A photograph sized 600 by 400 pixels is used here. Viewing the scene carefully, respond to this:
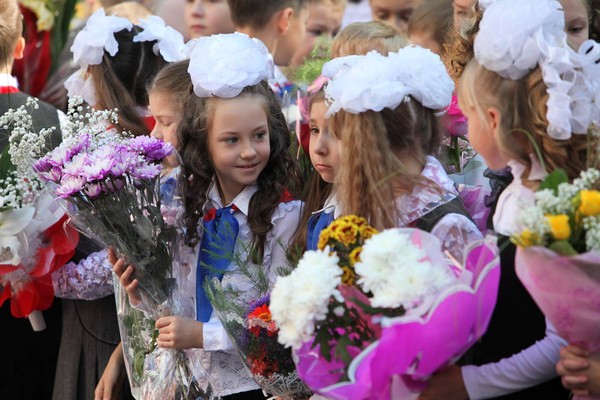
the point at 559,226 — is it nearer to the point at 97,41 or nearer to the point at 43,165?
the point at 43,165

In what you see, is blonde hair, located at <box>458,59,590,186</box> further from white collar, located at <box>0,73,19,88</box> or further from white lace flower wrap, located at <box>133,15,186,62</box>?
white collar, located at <box>0,73,19,88</box>

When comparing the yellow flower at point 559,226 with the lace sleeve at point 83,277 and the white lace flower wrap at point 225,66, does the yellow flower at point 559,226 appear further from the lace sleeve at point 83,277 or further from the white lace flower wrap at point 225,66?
the lace sleeve at point 83,277

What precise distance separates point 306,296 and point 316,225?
93 cm

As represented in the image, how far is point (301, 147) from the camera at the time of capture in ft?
12.3

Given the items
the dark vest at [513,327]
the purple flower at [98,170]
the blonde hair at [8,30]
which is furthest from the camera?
the blonde hair at [8,30]

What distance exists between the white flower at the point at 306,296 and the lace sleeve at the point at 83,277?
1.69 m

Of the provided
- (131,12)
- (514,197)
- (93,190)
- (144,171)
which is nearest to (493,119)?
(514,197)

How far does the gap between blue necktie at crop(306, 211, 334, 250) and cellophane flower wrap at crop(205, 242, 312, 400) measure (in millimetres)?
236

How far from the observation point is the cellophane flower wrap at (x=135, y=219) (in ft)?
9.86

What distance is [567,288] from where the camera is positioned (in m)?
2.18

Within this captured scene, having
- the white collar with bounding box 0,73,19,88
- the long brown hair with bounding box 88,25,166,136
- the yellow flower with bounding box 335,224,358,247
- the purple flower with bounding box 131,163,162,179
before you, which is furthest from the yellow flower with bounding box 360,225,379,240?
the white collar with bounding box 0,73,19,88

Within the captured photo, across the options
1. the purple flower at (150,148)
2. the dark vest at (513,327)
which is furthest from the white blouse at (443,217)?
the purple flower at (150,148)

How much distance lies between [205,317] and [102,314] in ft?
2.81

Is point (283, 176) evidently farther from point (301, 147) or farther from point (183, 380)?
point (183, 380)
